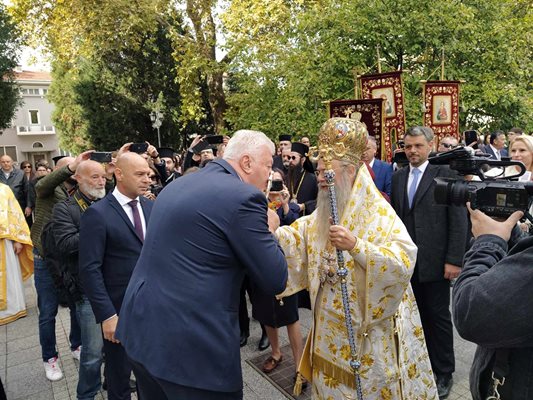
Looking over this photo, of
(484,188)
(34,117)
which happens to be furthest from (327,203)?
(34,117)

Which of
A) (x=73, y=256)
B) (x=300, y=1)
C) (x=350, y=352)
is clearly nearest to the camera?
(x=350, y=352)

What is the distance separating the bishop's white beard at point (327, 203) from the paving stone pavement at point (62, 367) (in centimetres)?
178

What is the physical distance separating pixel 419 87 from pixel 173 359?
10.9 m

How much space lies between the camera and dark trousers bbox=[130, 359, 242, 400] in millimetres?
1883

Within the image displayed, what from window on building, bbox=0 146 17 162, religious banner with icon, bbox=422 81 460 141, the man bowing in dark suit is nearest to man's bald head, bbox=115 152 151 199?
the man bowing in dark suit

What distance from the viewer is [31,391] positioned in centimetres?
395

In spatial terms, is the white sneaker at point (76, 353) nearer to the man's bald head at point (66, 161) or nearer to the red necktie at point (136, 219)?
the man's bald head at point (66, 161)

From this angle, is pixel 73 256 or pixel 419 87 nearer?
pixel 73 256

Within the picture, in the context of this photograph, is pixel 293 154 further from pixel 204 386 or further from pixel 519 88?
pixel 519 88

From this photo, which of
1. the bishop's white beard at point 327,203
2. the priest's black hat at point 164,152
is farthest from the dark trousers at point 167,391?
the priest's black hat at point 164,152

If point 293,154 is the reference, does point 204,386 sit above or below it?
below

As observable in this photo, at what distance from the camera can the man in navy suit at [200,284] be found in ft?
6.10

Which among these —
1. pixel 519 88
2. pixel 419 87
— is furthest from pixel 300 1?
pixel 519 88

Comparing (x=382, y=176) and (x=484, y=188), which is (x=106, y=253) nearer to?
(x=484, y=188)
